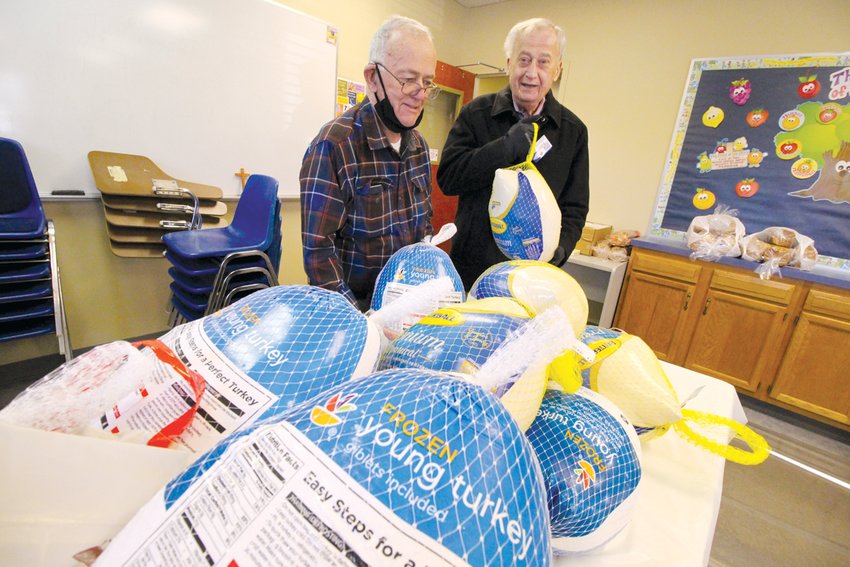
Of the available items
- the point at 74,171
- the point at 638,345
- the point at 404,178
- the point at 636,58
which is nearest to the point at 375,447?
the point at 638,345

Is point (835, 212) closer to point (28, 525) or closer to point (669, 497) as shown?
point (669, 497)

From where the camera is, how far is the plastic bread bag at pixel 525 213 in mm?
1064

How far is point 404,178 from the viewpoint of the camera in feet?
4.20

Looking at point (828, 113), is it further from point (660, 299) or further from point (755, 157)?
point (660, 299)

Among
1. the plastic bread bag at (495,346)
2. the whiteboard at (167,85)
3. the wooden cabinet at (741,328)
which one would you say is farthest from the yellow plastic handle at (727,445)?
the whiteboard at (167,85)

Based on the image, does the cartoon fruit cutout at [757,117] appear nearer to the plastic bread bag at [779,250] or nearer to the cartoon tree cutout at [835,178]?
the cartoon tree cutout at [835,178]

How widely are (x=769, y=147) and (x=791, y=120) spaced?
19cm

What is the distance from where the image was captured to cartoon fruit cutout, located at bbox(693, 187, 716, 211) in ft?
9.88

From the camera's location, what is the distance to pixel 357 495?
0.28m

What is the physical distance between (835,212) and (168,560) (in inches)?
151

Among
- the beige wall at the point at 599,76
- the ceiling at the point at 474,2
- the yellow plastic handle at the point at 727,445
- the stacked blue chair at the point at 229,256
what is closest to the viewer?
the yellow plastic handle at the point at 727,445

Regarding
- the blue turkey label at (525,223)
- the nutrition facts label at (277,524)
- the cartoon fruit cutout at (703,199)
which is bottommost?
the nutrition facts label at (277,524)

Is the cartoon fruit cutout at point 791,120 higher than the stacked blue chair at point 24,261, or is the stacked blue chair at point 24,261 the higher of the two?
the cartoon fruit cutout at point 791,120

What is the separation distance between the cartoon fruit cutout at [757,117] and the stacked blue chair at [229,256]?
332 centimetres
